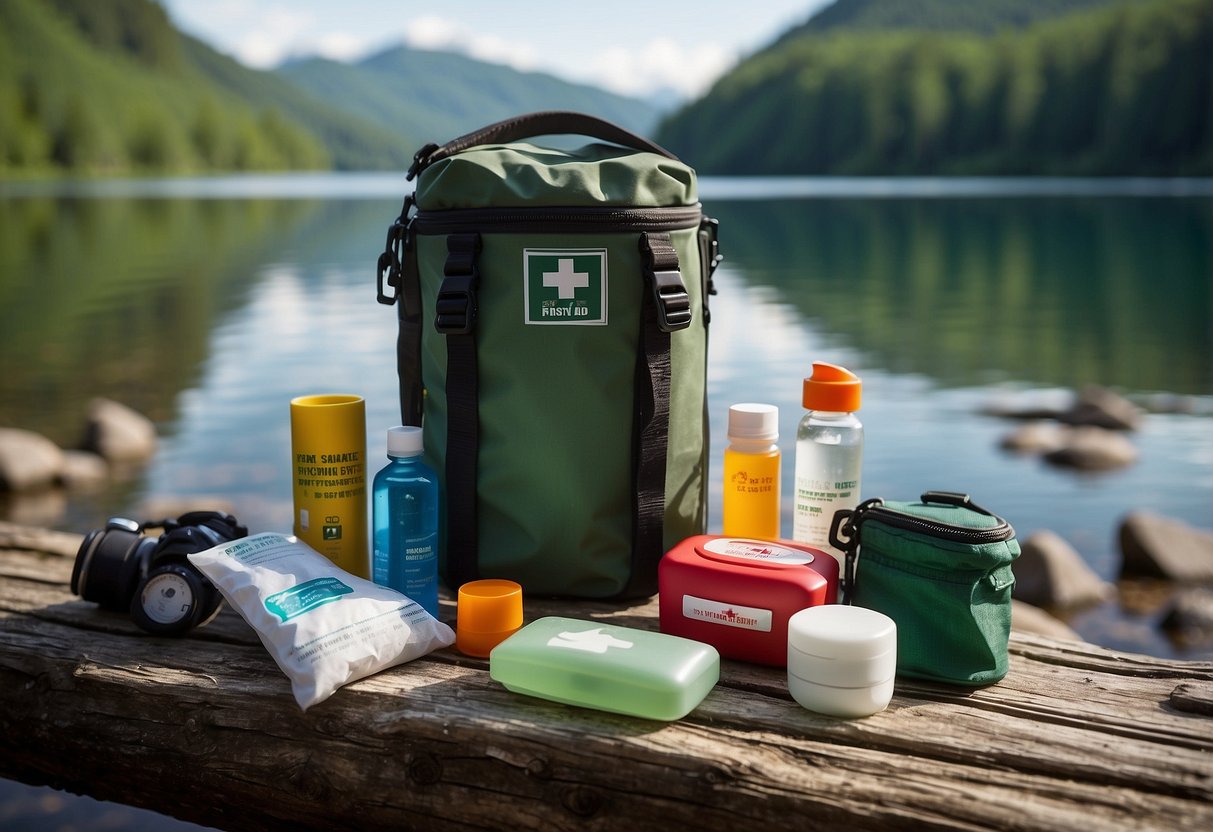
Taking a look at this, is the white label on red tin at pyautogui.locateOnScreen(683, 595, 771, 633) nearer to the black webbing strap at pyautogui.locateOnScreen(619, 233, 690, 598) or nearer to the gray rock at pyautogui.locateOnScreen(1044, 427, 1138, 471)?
the black webbing strap at pyautogui.locateOnScreen(619, 233, 690, 598)

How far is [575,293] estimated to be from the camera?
237cm

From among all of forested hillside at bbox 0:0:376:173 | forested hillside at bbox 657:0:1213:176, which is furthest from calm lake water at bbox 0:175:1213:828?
forested hillside at bbox 0:0:376:173

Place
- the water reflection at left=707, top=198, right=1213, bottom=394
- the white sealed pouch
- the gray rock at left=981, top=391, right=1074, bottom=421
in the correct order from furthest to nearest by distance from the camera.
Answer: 1. the water reflection at left=707, top=198, right=1213, bottom=394
2. the gray rock at left=981, top=391, right=1074, bottom=421
3. the white sealed pouch

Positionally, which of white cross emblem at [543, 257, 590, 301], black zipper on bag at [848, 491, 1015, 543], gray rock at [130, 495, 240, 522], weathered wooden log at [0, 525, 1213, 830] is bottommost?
gray rock at [130, 495, 240, 522]

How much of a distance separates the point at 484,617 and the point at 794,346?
44.0 ft

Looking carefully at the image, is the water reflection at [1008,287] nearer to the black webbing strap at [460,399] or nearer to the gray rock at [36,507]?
the gray rock at [36,507]

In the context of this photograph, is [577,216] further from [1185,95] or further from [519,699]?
[1185,95]

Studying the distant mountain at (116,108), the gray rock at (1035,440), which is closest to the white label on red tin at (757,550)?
the gray rock at (1035,440)

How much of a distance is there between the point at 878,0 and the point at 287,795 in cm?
19186

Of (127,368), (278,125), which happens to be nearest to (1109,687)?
(127,368)

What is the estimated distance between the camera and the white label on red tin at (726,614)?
2135 millimetres

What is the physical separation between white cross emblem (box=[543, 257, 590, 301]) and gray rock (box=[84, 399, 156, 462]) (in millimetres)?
8458

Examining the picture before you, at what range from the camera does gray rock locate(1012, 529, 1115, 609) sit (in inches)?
246

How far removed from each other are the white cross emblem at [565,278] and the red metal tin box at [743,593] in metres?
0.65
